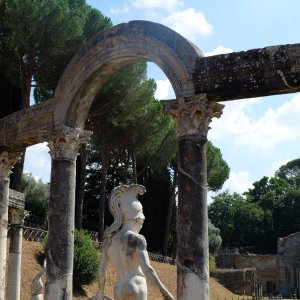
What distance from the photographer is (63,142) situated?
10320 millimetres

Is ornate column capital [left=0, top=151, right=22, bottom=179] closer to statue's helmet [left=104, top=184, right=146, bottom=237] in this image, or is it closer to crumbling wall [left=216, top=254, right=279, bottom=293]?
statue's helmet [left=104, top=184, right=146, bottom=237]

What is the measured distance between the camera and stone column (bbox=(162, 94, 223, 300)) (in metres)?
7.86

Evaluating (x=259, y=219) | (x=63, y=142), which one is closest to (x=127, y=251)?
(x=63, y=142)

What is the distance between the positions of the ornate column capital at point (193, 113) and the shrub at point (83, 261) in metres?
12.6

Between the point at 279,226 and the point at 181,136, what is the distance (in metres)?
48.3

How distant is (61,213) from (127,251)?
3.86m

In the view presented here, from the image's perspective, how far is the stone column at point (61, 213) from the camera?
957 centimetres

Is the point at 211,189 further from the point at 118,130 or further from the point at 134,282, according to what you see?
the point at 134,282

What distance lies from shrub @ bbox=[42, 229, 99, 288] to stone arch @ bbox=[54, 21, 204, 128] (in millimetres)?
10621

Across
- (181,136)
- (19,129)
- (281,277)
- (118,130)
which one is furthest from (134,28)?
(281,277)

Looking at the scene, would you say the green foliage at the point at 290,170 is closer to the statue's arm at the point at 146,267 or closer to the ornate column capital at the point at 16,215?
the ornate column capital at the point at 16,215

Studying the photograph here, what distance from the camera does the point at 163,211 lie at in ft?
124

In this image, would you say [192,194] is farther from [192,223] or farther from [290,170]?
[290,170]

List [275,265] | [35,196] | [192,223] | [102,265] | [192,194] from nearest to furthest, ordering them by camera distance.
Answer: [102,265], [192,223], [192,194], [35,196], [275,265]
